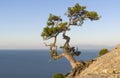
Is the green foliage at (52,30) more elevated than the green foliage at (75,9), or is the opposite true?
the green foliage at (75,9)

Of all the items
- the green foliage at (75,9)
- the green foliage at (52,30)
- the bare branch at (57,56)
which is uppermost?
the green foliage at (75,9)

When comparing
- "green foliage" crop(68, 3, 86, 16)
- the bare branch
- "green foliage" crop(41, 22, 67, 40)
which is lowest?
the bare branch

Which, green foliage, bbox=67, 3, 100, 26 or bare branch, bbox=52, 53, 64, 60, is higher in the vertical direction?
green foliage, bbox=67, 3, 100, 26

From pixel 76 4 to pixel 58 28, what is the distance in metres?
5.37

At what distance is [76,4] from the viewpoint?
151ft

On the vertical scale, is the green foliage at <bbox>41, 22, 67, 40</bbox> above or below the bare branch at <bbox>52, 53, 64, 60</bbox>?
above

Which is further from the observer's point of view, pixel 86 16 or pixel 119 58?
pixel 86 16

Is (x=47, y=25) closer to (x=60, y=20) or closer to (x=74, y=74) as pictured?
(x=60, y=20)

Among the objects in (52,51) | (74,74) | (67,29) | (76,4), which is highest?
(76,4)

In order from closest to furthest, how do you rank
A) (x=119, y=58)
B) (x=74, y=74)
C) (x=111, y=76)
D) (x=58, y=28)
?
(x=111, y=76)
(x=119, y=58)
(x=74, y=74)
(x=58, y=28)

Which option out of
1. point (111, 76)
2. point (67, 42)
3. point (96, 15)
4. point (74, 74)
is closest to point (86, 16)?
point (96, 15)

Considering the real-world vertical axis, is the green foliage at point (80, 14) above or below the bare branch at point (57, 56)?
above

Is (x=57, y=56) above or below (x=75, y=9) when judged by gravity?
below

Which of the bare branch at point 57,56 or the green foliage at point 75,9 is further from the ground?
the green foliage at point 75,9
